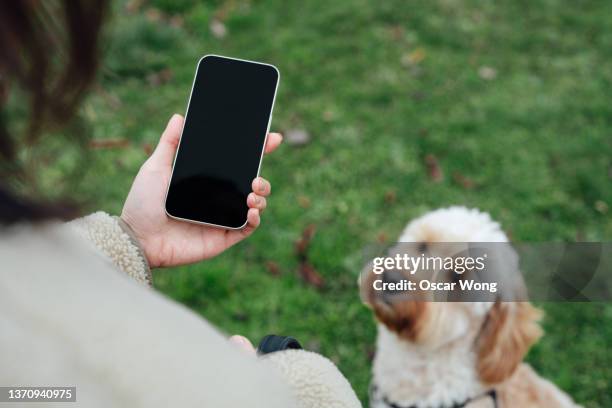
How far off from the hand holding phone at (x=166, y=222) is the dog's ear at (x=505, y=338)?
100 centimetres

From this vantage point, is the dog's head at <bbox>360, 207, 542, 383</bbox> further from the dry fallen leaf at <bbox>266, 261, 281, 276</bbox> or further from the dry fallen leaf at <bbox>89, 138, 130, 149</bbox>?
the dry fallen leaf at <bbox>89, 138, 130, 149</bbox>

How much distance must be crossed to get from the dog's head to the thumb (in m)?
0.96

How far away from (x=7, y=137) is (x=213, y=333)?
423mm

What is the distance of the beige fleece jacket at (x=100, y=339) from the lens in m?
0.68

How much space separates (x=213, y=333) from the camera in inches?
33.1

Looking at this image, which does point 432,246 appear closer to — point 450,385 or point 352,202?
point 450,385

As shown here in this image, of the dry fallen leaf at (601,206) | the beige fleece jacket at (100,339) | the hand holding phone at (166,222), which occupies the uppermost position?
the beige fleece jacket at (100,339)

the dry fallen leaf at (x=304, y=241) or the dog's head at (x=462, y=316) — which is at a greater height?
the dog's head at (x=462, y=316)

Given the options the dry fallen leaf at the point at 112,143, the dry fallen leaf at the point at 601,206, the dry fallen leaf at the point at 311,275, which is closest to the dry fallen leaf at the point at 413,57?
the dry fallen leaf at the point at 601,206

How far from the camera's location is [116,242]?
4.70 ft

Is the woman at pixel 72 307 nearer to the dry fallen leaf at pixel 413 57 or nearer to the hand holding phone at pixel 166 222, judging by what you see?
the hand holding phone at pixel 166 222

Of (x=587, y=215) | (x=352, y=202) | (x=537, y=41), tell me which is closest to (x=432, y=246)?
(x=352, y=202)

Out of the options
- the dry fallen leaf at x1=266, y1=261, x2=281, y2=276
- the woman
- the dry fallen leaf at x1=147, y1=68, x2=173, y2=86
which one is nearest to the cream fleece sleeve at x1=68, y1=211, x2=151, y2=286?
the woman

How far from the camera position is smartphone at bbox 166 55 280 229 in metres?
1.80
